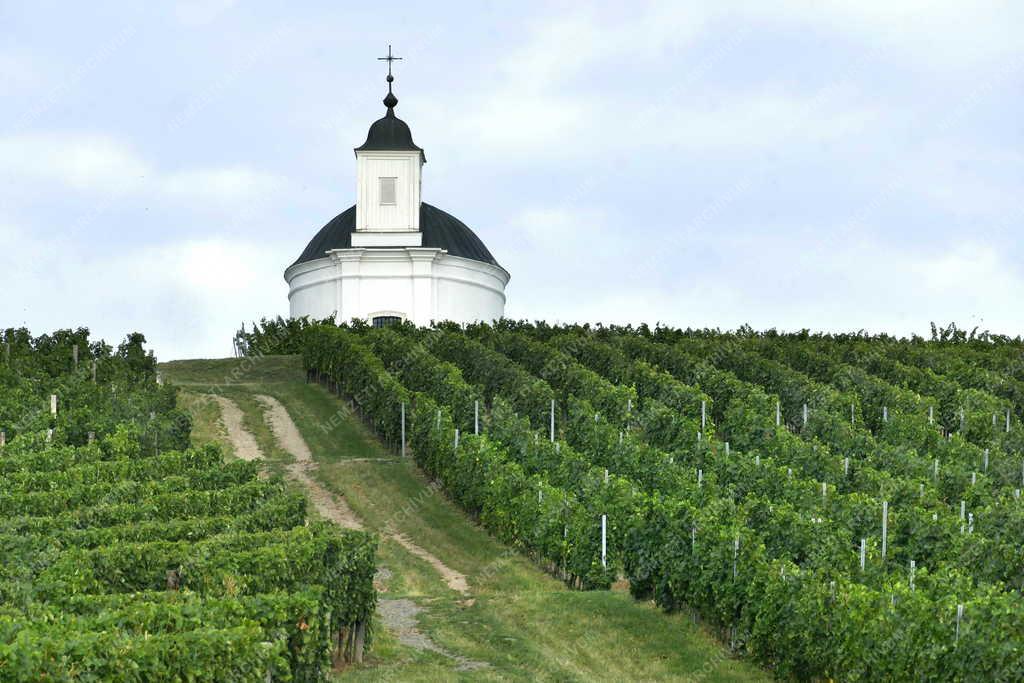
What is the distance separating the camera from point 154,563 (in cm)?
2000

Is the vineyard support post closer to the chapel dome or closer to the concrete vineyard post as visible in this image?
the concrete vineyard post

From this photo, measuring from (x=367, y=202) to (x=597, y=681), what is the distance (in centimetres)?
4547

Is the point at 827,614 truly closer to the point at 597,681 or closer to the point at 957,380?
the point at 597,681

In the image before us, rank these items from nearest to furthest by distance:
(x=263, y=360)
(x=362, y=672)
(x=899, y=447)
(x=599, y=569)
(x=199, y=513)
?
(x=362, y=672) → (x=199, y=513) → (x=599, y=569) → (x=899, y=447) → (x=263, y=360)

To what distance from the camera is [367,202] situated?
2514 inches

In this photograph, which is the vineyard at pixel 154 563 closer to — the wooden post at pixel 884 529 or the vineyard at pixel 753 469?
the vineyard at pixel 753 469

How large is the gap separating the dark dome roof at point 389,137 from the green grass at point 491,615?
88.3ft

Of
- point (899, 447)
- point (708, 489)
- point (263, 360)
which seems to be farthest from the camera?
point (263, 360)

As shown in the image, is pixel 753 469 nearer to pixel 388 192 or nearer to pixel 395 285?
pixel 395 285

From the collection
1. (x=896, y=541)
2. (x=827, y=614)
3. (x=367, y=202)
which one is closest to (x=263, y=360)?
(x=367, y=202)

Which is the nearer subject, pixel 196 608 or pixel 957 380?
pixel 196 608

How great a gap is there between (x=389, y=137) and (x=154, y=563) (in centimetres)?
4660

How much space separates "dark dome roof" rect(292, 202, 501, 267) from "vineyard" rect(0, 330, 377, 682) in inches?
1172

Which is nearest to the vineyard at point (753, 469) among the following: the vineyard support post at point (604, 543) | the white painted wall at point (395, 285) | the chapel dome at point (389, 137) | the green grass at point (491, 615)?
the vineyard support post at point (604, 543)
